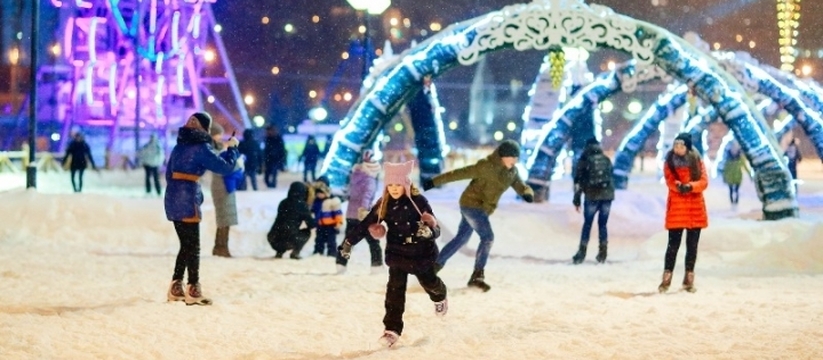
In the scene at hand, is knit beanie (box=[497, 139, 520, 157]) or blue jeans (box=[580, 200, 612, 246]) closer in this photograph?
knit beanie (box=[497, 139, 520, 157])

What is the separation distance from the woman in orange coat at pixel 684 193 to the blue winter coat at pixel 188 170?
4.34 meters

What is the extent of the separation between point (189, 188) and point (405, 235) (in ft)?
7.80

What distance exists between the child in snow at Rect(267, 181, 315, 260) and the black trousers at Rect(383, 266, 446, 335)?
6216 millimetres

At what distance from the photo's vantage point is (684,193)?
968 cm

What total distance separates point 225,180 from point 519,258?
4.46m

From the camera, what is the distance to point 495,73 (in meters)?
83.9

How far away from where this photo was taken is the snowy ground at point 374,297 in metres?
6.89

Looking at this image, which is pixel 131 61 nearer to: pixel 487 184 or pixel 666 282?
pixel 487 184

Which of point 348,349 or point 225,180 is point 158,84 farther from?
point 348,349

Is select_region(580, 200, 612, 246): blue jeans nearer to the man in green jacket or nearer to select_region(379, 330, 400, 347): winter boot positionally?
the man in green jacket

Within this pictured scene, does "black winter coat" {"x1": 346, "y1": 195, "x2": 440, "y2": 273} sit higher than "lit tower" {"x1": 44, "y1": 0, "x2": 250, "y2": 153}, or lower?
lower

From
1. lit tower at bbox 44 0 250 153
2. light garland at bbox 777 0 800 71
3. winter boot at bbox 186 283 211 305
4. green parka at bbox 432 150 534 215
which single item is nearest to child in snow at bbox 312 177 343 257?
green parka at bbox 432 150 534 215

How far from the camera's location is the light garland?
105ft

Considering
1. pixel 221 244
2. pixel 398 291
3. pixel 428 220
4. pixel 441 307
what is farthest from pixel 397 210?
pixel 221 244
